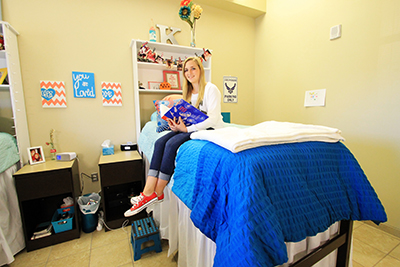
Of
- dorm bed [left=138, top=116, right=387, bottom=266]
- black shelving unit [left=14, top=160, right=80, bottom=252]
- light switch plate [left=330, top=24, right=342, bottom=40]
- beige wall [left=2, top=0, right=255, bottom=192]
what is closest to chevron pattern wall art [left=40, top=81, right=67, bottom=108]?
beige wall [left=2, top=0, right=255, bottom=192]

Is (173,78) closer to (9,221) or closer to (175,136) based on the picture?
(175,136)

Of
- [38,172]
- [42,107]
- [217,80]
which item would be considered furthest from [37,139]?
[217,80]

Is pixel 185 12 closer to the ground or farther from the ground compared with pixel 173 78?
farther from the ground

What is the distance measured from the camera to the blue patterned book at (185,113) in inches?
54.1

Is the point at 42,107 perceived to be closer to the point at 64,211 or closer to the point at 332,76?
the point at 64,211

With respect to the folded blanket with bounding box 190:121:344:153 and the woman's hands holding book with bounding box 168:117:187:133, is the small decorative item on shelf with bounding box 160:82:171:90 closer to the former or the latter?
the woman's hands holding book with bounding box 168:117:187:133

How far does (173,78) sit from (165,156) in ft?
5.04

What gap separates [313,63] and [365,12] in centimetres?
62

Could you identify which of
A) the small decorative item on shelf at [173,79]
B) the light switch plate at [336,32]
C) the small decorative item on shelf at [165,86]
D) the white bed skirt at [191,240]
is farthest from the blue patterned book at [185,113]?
the light switch plate at [336,32]

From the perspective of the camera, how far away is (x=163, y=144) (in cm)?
137

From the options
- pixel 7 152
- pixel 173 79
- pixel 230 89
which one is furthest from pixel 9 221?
pixel 230 89

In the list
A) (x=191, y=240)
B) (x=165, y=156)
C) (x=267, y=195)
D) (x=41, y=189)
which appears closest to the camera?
(x=267, y=195)

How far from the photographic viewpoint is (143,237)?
1.44 meters

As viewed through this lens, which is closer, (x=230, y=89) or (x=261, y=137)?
(x=261, y=137)
